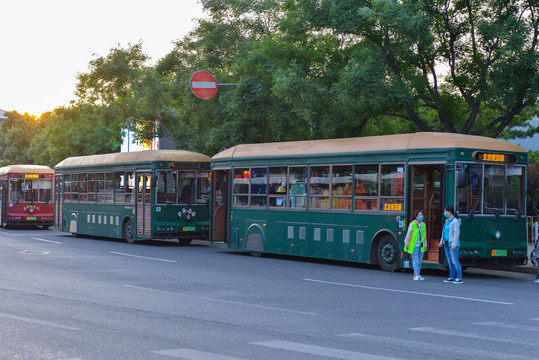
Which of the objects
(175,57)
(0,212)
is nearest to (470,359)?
(0,212)

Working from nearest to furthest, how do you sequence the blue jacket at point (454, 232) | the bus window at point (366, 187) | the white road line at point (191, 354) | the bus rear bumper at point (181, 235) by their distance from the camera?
the white road line at point (191, 354), the blue jacket at point (454, 232), the bus window at point (366, 187), the bus rear bumper at point (181, 235)

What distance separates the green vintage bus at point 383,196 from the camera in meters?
17.0

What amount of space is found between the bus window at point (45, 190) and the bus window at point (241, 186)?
17.7m

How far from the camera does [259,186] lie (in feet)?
72.3

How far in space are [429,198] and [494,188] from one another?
1.45 m

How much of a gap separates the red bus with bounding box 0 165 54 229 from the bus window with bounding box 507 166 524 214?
25.5m

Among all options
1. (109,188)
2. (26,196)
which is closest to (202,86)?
(109,188)

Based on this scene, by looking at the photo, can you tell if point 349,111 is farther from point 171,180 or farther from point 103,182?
point 103,182

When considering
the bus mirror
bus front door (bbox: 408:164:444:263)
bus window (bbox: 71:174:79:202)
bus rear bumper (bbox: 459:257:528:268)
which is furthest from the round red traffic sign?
bus rear bumper (bbox: 459:257:528:268)

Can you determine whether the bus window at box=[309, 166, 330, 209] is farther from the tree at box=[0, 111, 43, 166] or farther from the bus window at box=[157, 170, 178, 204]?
the tree at box=[0, 111, 43, 166]

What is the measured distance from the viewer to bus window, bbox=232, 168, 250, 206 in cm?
2253

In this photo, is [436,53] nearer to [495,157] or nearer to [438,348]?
[495,157]

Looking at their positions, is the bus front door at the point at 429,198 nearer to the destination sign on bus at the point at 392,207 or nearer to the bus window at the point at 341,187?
the destination sign on bus at the point at 392,207

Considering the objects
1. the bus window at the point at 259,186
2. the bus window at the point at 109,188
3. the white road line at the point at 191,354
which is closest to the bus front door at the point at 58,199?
the bus window at the point at 109,188
